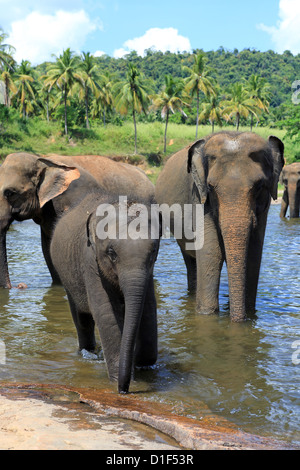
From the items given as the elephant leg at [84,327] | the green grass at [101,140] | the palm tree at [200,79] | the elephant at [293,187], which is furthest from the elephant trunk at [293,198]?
the palm tree at [200,79]

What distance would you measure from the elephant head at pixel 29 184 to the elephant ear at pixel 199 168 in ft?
6.15

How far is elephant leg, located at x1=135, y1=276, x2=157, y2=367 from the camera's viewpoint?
543cm

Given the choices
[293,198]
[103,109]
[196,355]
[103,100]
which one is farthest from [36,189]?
[103,109]

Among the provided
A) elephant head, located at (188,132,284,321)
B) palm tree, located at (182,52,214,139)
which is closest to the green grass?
palm tree, located at (182,52,214,139)

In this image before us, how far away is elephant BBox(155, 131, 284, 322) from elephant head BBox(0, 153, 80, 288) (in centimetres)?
200

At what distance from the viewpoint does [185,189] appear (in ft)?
29.8

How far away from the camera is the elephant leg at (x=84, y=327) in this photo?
6301 mm

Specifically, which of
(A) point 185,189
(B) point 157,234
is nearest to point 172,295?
(A) point 185,189

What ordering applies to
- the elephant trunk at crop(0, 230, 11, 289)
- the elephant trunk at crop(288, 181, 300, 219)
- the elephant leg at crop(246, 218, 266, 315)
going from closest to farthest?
the elephant leg at crop(246, 218, 266, 315), the elephant trunk at crop(0, 230, 11, 289), the elephant trunk at crop(288, 181, 300, 219)

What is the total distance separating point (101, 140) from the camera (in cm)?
6272

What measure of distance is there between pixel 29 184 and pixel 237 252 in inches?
143

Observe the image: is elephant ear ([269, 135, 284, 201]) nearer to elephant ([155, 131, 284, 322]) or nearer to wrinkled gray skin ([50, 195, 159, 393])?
elephant ([155, 131, 284, 322])

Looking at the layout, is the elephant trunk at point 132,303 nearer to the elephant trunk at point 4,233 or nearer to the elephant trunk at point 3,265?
the elephant trunk at point 4,233

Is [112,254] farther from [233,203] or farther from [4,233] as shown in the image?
[4,233]
